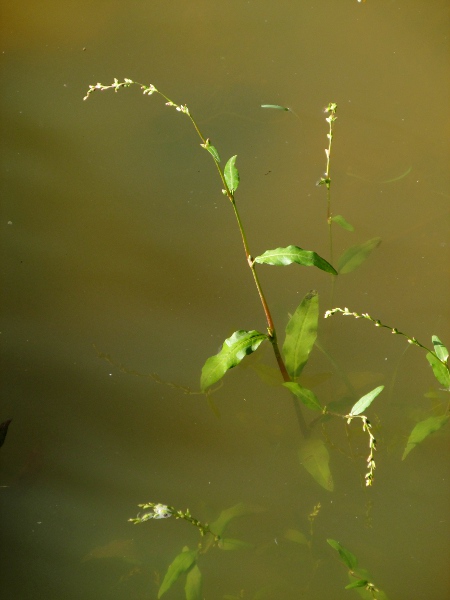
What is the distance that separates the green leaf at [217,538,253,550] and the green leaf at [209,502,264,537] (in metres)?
0.02

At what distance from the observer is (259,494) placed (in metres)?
1.47

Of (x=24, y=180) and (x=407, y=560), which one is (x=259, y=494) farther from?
(x=24, y=180)

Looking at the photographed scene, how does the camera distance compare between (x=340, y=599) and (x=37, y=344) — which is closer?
(x=340, y=599)

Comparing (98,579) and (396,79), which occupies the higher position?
(396,79)

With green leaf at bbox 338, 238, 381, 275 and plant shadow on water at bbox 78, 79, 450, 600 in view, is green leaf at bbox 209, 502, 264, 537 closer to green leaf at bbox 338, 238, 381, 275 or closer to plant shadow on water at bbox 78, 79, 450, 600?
plant shadow on water at bbox 78, 79, 450, 600

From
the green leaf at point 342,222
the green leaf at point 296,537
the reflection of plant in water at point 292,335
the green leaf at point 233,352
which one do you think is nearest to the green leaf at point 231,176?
the reflection of plant in water at point 292,335

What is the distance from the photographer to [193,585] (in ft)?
4.54

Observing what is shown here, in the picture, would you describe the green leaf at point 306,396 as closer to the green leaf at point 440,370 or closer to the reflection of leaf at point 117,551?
the green leaf at point 440,370

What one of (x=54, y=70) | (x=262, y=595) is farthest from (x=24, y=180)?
(x=262, y=595)

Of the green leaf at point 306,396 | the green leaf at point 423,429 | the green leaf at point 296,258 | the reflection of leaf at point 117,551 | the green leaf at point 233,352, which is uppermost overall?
the green leaf at point 296,258

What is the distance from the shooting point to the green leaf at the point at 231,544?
4.68 ft

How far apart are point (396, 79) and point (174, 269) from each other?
70cm

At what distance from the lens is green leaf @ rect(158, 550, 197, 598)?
4.56ft

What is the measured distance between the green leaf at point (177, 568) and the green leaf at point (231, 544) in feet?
0.19
